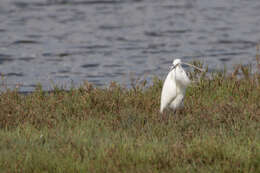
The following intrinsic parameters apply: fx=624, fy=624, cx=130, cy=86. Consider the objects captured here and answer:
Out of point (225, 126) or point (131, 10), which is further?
point (131, 10)

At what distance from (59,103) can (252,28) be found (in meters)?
18.8

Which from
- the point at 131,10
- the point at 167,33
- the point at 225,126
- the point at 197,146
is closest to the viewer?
the point at 197,146

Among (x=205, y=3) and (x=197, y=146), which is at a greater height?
(x=205, y=3)

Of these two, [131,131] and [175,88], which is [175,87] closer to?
[175,88]

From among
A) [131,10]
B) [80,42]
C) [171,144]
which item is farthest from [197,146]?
[131,10]

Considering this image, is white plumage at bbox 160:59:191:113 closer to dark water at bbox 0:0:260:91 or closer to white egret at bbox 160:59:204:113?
white egret at bbox 160:59:204:113

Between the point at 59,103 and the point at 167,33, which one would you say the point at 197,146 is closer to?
the point at 59,103

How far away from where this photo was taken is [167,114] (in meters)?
9.51

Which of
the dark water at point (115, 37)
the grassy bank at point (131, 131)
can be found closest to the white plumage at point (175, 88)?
the grassy bank at point (131, 131)

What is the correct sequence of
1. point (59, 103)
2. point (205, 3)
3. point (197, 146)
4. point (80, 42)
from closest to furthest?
point (197, 146)
point (59, 103)
point (80, 42)
point (205, 3)

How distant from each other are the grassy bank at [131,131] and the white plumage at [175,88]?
23cm

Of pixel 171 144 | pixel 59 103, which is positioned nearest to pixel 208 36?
pixel 59 103

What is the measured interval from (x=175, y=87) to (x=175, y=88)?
0.02 m

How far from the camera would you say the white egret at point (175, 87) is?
961 cm
